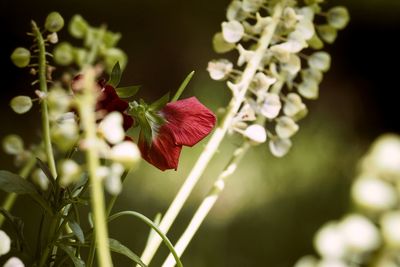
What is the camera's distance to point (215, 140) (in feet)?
0.92

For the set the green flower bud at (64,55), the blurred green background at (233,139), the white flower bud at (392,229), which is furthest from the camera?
the blurred green background at (233,139)

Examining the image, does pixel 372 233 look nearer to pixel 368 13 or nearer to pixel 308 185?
pixel 308 185

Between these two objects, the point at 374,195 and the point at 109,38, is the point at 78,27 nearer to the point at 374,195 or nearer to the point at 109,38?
the point at 109,38

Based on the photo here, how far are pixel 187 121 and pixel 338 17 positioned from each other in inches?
4.6

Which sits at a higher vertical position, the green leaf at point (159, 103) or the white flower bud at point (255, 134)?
the green leaf at point (159, 103)

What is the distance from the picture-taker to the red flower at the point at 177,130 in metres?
0.26

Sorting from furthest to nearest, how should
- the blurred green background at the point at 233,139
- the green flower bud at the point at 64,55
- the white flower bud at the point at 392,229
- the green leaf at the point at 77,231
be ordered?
the blurred green background at the point at 233,139 < the green flower bud at the point at 64,55 < the green leaf at the point at 77,231 < the white flower bud at the point at 392,229

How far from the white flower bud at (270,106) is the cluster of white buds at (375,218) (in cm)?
15

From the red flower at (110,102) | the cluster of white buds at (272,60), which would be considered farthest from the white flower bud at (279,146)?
the red flower at (110,102)

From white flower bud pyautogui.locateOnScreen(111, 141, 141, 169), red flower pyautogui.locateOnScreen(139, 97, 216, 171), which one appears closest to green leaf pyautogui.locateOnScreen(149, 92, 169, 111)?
red flower pyautogui.locateOnScreen(139, 97, 216, 171)

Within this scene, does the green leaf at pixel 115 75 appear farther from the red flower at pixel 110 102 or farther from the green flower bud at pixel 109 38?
the green flower bud at pixel 109 38

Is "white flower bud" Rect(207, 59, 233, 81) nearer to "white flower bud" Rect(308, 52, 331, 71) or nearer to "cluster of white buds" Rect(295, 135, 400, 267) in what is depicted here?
"white flower bud" Rect(308, 52, 331, 71)

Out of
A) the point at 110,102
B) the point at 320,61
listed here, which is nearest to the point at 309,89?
the point at 320,61

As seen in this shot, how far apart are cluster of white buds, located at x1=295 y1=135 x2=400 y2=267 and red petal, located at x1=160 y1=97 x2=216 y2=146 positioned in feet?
0.44
